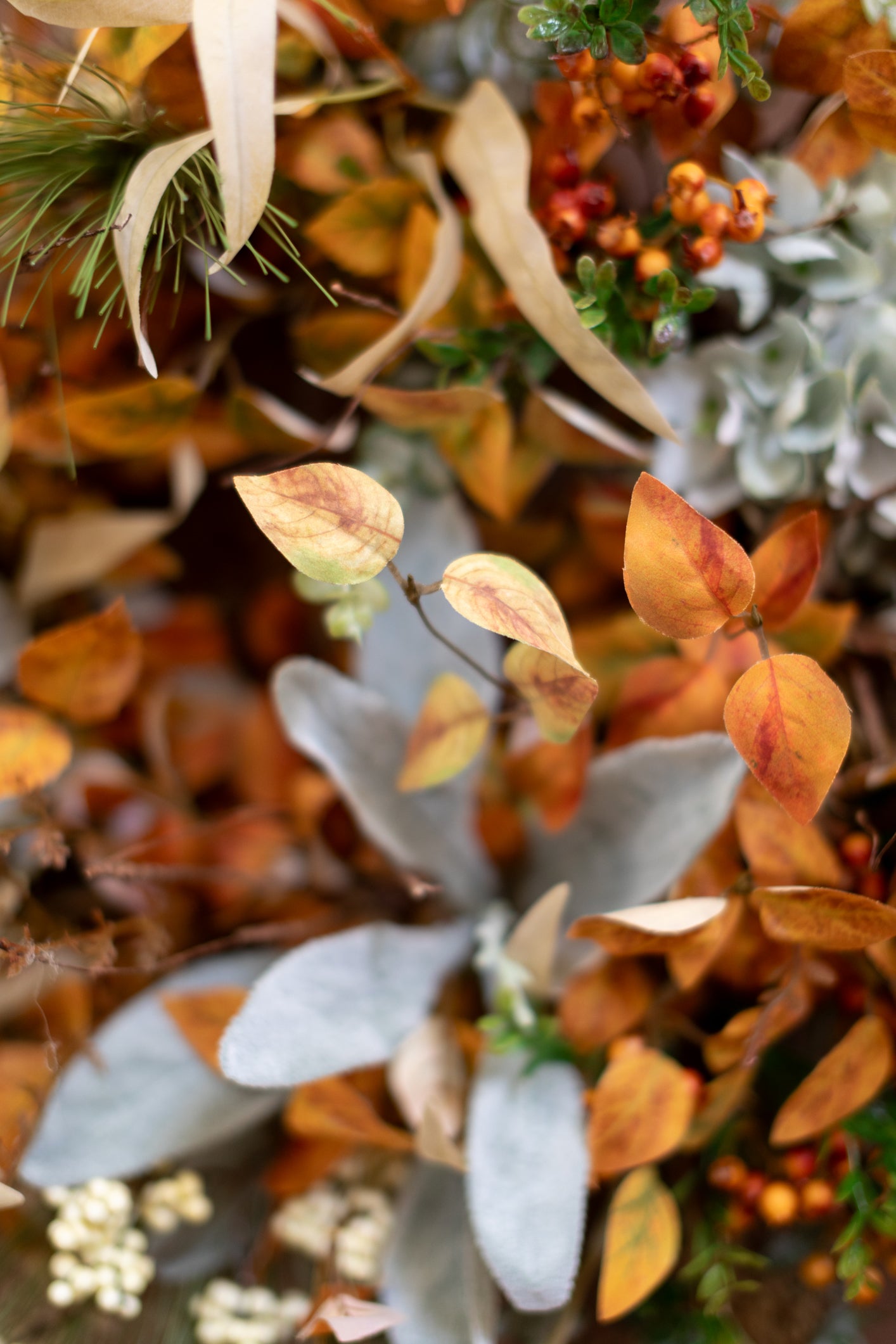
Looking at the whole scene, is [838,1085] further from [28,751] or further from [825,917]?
[28,751]

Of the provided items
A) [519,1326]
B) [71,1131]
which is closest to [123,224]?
[71,1131]

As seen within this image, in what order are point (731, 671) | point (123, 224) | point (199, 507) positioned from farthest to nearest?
point (199, 507) → point (731, 671) → point (123, 224)

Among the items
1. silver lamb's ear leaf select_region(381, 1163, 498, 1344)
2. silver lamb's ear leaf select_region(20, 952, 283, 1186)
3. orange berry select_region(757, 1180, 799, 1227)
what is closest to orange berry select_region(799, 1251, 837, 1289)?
orange berry select_region(757, 1180, 799, 1227)


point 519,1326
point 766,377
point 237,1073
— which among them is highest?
point 766,377

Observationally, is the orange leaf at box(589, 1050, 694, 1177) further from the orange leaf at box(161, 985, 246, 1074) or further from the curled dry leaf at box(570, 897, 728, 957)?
the orange leaf at box(161, 985, 246, 1074)

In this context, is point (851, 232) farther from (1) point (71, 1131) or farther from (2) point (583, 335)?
(1) point (71, 1131)

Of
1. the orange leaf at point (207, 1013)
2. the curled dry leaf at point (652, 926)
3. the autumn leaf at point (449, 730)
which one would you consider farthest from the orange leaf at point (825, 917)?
the orange leaf at point (207, 1013)
